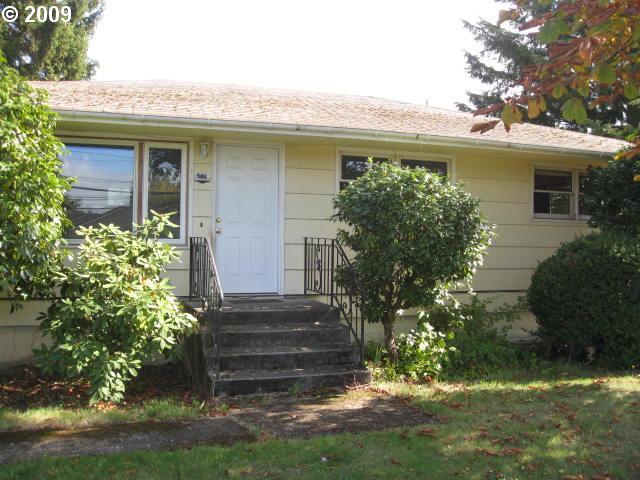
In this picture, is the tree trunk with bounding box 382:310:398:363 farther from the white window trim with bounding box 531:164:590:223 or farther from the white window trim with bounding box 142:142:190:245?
the white window trim with bounding box 531:164:590:223

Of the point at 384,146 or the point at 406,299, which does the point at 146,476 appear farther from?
the point at 384,146

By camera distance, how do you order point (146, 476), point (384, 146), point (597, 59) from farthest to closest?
point (384, 146)
point (597, 59)
point (146, 476)

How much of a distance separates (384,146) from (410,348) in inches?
124

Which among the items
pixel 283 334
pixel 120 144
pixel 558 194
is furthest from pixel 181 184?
pixel 558 194

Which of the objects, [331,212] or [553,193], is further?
[553,193]

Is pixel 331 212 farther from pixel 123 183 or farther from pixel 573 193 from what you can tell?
pixel 573 193

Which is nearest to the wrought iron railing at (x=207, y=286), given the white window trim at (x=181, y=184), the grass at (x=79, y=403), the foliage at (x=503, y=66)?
the white window trim at (x=181, y=184)

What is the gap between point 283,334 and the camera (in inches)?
266

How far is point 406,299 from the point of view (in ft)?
23.2

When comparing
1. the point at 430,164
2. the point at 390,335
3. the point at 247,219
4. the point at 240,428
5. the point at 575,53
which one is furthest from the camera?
the point at 430,164

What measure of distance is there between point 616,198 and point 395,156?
330cm

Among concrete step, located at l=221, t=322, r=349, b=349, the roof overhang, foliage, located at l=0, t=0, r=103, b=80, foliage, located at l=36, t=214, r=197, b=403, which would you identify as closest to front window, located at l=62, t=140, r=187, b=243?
the roof overhang

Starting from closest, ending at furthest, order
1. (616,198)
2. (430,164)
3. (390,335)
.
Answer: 1. (390,335)
2. (616,198)
3. (430,164)

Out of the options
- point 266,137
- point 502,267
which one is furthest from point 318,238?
point 502,267
